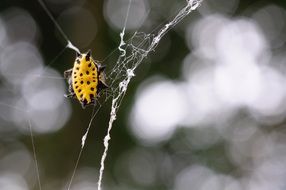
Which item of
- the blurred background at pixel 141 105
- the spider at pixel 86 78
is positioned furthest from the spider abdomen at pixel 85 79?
the blurred background at pixel 141 105

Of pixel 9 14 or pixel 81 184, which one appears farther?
pixel 81 184

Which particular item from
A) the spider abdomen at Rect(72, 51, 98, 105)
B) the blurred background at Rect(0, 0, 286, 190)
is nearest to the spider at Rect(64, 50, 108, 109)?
the spider abdomen at Rect(72, 51, 98, 105)

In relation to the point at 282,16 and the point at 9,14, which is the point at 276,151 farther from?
the point at 9,14

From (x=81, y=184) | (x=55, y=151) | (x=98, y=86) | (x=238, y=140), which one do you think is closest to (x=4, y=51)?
(x=55, y=151)

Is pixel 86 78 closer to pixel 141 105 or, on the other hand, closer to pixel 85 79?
pixel 85 79

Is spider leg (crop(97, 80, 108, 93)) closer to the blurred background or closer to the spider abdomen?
the spider abdomen

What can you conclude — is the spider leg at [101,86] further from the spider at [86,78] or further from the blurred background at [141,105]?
the blurred background at [141,105]

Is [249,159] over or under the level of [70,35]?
under
